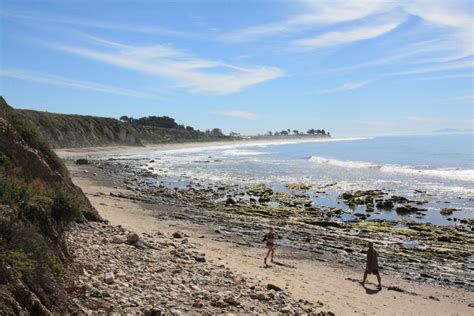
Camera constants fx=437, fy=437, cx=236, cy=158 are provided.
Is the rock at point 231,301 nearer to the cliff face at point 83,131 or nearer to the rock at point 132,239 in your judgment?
the rock at point 132,239

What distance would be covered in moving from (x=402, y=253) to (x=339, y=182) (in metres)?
31.9

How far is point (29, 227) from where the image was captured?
26.6ft

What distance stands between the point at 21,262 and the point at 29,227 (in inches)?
60.8

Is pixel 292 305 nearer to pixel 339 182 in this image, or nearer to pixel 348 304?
pixel 348 304

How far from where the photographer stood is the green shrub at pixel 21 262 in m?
6.66

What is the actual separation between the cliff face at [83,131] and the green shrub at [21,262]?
87704 mm

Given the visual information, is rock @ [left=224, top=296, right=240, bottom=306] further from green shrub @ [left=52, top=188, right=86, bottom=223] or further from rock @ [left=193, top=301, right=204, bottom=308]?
green shrub @ [left=52, top=188, right=86, bottom=223]

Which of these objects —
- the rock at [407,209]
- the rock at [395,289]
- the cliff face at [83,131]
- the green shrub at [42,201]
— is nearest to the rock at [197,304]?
the green shrub at [42,201]

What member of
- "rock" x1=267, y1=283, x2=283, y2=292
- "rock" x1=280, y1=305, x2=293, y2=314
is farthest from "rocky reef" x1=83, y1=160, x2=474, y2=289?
"rock" x1=280, y1=305, x2=293, y2=314

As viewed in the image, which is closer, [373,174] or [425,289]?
[425,289]

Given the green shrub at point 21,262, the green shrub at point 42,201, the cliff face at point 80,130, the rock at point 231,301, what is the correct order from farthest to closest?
the cliff face at point 80,130, the rock at point 231,301, the green shrub at point 42,201, the green shrub at point 21,262

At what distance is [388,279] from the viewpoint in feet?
51.6

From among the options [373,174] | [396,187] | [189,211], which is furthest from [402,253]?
[373,174]

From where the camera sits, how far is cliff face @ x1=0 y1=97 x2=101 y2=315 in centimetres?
646
